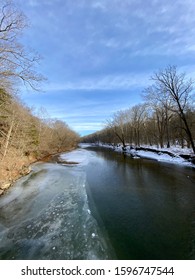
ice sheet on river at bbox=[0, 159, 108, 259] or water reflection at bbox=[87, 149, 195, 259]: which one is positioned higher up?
water reflection at bbox=[87, 149, 195, 259]

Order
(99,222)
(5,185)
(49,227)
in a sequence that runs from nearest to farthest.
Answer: (49,227) → (99,222) → (5,185)

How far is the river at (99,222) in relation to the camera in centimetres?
445

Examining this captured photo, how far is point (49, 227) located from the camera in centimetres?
578

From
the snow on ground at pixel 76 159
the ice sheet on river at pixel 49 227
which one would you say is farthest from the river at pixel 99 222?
the snow on ground at pixel 76 159

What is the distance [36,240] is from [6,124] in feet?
54.0

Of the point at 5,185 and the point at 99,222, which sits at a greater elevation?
the point at 5,185

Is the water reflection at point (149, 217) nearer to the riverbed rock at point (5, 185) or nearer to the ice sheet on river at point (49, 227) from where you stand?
the ice sheet on river at point (49, 227)

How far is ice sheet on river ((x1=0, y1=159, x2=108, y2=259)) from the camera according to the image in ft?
14.6

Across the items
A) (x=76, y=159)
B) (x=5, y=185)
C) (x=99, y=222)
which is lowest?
(x=99, y=222)

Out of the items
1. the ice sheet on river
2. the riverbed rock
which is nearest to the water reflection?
the ice sheet on river

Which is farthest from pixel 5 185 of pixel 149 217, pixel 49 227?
pixel 149 217

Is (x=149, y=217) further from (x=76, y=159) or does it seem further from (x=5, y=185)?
(x=76, y=159)

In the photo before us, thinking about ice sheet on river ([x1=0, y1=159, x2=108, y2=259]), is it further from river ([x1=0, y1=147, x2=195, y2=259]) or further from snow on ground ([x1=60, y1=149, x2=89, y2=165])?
snow on ground ([x1=60, y1=149, x2=89, y2=165])

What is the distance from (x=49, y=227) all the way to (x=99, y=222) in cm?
189
